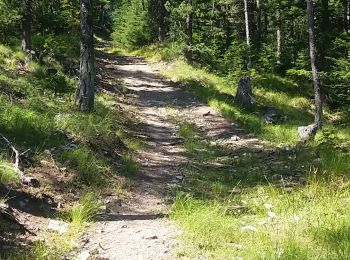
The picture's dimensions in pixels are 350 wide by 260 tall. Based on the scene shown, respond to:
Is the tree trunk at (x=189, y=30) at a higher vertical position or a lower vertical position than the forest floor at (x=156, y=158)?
higher

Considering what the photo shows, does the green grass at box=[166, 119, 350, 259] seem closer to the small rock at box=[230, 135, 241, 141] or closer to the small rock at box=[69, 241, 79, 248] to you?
the small rock at box=[69, 241, 79, 248]

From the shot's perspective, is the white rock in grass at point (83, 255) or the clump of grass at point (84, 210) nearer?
the white rock in grass at point (83, 255)

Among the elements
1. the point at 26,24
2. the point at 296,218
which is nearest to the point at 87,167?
the point at 296,218

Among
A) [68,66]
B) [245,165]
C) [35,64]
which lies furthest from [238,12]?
[245,165]

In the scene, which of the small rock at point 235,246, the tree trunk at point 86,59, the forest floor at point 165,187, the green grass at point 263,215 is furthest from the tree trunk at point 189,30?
the small rock at point 235,246

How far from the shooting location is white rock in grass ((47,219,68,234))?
18.3 ft

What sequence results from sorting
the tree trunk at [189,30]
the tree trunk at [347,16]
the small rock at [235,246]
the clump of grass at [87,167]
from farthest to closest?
the tree trunk at [189,30]
the tree trunk at [347,16]
the clump of grass at [87,167]
the small rock at [235,246]

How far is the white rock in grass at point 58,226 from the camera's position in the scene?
5570mm

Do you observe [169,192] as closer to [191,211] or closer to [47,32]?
[191,211]

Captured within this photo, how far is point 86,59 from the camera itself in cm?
1129

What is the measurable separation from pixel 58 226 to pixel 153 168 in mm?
3995

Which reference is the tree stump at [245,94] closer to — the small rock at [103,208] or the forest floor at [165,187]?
the forest floor at [165,187]

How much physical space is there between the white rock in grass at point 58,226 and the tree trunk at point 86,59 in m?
5.93

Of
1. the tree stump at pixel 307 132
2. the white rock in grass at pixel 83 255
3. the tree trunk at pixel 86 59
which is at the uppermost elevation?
the tree trunk at pixel 86 59
